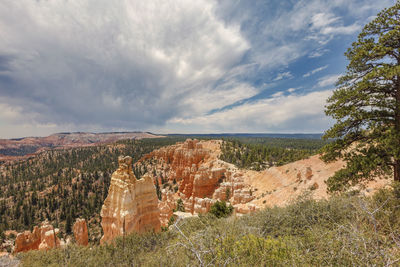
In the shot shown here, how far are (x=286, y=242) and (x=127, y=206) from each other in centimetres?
1324

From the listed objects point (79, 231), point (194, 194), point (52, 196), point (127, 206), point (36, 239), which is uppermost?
point (127, 206)

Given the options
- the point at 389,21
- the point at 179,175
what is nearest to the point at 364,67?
the point at 389,21

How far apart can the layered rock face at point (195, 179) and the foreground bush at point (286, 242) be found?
41.0ft

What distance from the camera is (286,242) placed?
16.6 ft

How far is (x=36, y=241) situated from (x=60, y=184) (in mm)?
54146

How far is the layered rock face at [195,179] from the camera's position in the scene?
29.9m

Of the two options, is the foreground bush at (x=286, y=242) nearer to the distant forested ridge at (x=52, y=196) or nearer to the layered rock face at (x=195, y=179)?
the layered rock face at (x=195, y=179)

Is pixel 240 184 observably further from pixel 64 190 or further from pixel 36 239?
pixel 64 190

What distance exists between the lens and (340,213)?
6.49 m

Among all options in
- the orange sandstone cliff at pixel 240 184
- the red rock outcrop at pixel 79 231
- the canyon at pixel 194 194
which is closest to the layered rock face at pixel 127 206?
the canyon at pixel 194 194

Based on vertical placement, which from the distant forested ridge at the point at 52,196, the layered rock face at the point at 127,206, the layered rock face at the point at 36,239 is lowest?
the distant forested ridge at the point at 52,196

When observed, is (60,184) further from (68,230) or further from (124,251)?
(124,251)

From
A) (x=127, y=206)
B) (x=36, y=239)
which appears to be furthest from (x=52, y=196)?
(x=127, y=206)

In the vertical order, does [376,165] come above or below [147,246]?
above
